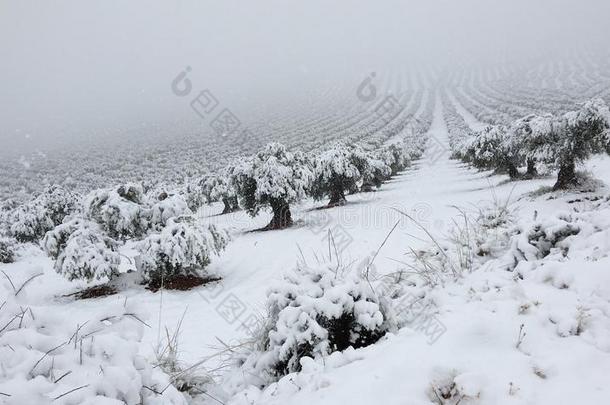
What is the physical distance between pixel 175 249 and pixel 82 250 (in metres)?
2.11

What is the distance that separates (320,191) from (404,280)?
15826 mm

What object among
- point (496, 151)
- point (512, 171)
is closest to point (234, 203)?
point (496, 151)

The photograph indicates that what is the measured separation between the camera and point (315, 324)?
3248 mm

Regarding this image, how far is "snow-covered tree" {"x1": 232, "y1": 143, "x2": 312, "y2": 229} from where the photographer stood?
1566 cm

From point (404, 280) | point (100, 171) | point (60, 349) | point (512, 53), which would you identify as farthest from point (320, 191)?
point (512, 53)

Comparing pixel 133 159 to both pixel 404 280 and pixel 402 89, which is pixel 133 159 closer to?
pixel 404 280

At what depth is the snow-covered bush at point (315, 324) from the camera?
3.25 m

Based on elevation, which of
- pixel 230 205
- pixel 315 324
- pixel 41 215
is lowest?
pixel 230 205

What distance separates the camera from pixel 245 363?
11.5 feet

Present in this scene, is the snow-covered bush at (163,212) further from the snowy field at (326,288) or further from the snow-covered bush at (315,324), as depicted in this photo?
the snow-covered bush at (315,324)

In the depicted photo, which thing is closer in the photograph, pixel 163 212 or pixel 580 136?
pixel 163 212

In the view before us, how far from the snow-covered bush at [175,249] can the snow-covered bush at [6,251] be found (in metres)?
9.99

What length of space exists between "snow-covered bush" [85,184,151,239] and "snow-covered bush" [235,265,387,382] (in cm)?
777

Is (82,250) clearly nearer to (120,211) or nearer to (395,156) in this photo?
(120,211)
